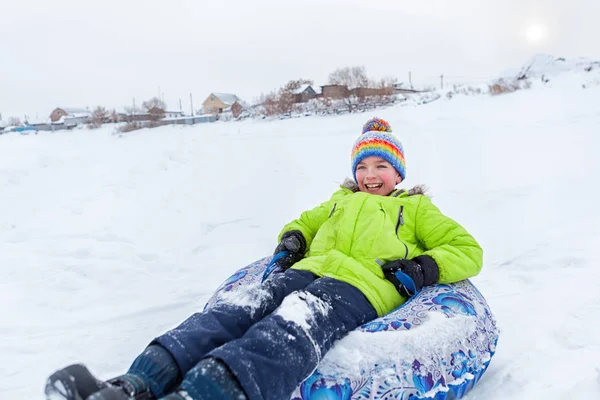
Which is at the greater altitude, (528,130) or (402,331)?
(528,130)

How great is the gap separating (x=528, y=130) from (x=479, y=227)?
4.92m

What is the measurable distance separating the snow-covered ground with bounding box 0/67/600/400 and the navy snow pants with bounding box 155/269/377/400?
733 mm

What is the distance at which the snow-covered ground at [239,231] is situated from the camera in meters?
2.54

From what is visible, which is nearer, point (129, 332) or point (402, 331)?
point (402, 331)

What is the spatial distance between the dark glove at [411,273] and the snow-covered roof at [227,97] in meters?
43.8

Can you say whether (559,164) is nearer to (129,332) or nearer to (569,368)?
(569,368)

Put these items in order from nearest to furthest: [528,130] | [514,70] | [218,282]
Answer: [218,282]
[528,130]
[514,70]

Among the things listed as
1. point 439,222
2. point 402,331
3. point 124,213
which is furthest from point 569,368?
point 124,213

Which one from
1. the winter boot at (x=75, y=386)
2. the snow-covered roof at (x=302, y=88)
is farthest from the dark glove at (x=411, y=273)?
the snow-covered roof at (x=302, y=88)

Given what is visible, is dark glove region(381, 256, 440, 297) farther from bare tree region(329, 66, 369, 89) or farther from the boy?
bare tree region(329, 66, 369, 89)

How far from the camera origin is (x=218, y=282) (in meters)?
3.92

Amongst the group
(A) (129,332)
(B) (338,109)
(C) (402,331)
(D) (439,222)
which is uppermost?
(B) (338,109)

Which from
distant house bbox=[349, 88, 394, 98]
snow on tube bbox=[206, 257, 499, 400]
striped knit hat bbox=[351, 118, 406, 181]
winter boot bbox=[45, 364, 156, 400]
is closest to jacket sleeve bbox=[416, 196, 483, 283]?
snow on tube bbox=[206, 257, 499, 400]

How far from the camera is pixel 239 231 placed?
5406 mm
